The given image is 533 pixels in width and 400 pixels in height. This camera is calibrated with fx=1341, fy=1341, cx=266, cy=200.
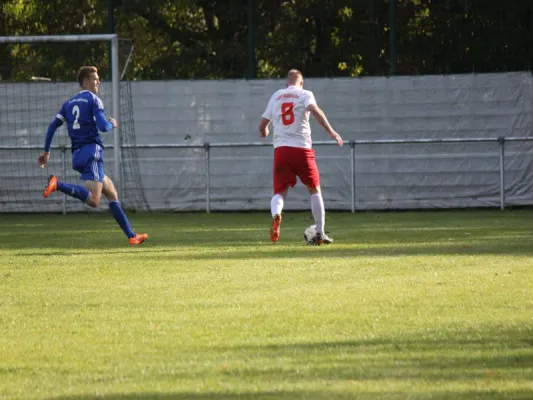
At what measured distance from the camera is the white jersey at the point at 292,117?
1512 centimetres

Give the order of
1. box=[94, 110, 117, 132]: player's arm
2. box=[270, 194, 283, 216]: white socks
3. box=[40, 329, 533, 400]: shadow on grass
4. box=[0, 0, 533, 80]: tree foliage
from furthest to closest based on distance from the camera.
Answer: box=[0, 0, 533, 80]: tree foliage
box=[270, 194, 283, 216]: white socks
box=[94, 110, 117, 132]: player's arm
box=[40, 329, 533, 400]: shadow on grass

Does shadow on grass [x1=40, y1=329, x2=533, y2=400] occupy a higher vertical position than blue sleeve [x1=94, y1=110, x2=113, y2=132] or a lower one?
lower

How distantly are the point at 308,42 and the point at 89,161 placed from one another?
10939mm

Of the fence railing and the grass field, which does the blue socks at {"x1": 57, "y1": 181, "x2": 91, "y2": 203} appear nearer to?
the grass field

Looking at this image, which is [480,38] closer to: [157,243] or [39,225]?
[39,225]

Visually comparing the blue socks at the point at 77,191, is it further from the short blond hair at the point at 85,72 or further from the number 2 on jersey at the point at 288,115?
the number 2 on jersey at the point at 288,115

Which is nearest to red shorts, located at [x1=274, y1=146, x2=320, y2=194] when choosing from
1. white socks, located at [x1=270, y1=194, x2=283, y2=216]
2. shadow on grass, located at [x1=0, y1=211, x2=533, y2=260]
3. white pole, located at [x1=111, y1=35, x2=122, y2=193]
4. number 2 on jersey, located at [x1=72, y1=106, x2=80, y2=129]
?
white socks, located at [x1=270, y1=194, x2=283, y2=216]

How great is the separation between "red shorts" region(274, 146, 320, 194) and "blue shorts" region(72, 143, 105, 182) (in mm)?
1994

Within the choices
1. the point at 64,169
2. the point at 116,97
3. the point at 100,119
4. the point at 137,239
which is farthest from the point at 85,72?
the point at 64,169

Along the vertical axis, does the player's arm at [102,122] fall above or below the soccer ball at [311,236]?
above

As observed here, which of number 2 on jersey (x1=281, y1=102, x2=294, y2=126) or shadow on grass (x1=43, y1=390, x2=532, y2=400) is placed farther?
number 2 on jersey (x1=281, y1=102, x2=294, y2=126)

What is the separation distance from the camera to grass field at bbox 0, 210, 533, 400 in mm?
6137

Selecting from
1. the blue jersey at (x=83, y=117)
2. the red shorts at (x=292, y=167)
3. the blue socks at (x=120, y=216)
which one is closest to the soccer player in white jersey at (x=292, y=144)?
the red shorts at (x=292, y=167)

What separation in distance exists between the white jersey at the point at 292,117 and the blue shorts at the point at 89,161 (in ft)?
6.66
